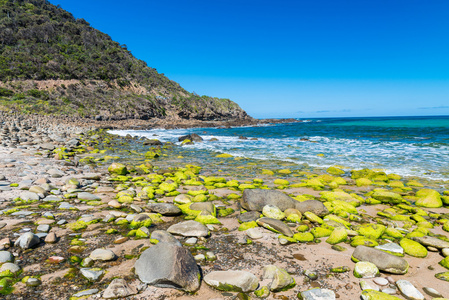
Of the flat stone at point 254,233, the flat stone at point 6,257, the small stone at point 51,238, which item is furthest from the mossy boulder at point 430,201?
the flat stone at point 6,257

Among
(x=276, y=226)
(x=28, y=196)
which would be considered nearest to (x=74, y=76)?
(x=28, y=196)

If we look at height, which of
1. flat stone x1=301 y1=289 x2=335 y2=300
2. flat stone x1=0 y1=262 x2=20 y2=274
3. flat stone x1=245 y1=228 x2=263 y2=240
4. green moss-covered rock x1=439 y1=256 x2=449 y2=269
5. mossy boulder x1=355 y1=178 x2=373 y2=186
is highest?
flat stone x1=0 y1=262 x2=20 y2=274

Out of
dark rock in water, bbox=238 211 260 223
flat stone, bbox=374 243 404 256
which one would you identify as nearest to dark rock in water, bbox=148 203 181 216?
dark rock in water, bbox=238 211 260 223

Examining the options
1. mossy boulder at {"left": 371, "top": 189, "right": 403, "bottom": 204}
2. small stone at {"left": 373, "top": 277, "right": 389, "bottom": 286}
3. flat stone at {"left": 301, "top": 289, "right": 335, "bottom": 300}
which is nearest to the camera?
flat stone at {"left": 301, "top": 289, "right": 335, "bottom": 300}

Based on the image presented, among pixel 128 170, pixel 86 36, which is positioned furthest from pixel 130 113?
pixel 128 170

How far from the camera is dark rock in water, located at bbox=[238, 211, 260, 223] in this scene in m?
4.71

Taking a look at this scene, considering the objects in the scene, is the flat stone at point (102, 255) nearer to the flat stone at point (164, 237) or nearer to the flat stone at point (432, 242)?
the flat stone at point (164, 237)

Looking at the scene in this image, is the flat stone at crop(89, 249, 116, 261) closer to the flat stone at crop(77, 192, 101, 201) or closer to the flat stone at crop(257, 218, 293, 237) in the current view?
the flat stone at crop(257, 218, 293, 237)

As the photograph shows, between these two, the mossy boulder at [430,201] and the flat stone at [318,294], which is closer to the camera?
the flat stone at [318,294]

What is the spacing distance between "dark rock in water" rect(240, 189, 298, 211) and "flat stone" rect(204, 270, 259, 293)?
2530 mm

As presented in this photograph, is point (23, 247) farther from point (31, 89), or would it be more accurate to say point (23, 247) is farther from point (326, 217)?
point (31, 89)

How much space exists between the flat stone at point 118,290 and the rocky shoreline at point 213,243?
11mm

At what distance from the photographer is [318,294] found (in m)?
2.59

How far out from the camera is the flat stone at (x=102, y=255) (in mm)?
3105
